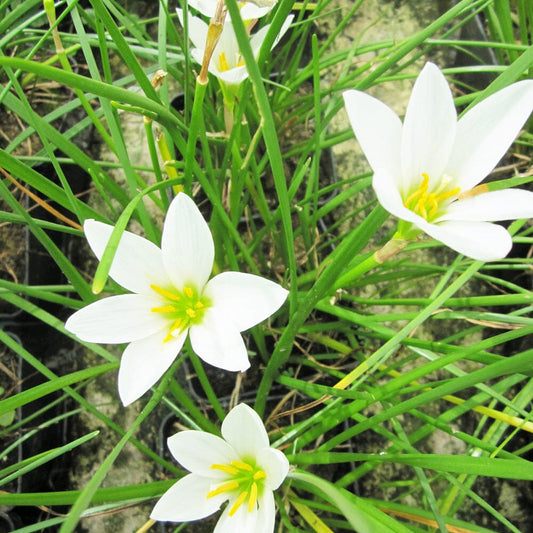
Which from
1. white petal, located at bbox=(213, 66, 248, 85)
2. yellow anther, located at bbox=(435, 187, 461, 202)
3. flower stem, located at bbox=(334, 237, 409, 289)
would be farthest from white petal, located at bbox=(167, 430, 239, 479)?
white petal, located at bbox=(213, 66, 248, 85)

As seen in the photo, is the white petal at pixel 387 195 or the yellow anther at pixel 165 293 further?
the yellow anther at pixel 165 293

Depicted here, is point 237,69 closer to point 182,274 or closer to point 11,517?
point 182,274

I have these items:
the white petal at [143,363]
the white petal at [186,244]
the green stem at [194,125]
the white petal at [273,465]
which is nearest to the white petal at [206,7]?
the green stem at [194,125]

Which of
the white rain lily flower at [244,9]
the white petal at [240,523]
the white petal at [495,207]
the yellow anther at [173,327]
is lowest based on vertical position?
the white petal at [240,523]

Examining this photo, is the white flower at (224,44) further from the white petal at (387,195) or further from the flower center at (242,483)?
the flower center at (242,483)

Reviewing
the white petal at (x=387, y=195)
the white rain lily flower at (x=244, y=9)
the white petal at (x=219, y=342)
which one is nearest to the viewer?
the white petal at (x=387, y=195)

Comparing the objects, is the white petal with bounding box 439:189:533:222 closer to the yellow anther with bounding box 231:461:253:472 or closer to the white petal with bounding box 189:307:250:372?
the white petal with bounding box 189:307:250:372

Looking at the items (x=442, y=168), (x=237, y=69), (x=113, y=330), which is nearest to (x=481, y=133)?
(x=442, y=168)
